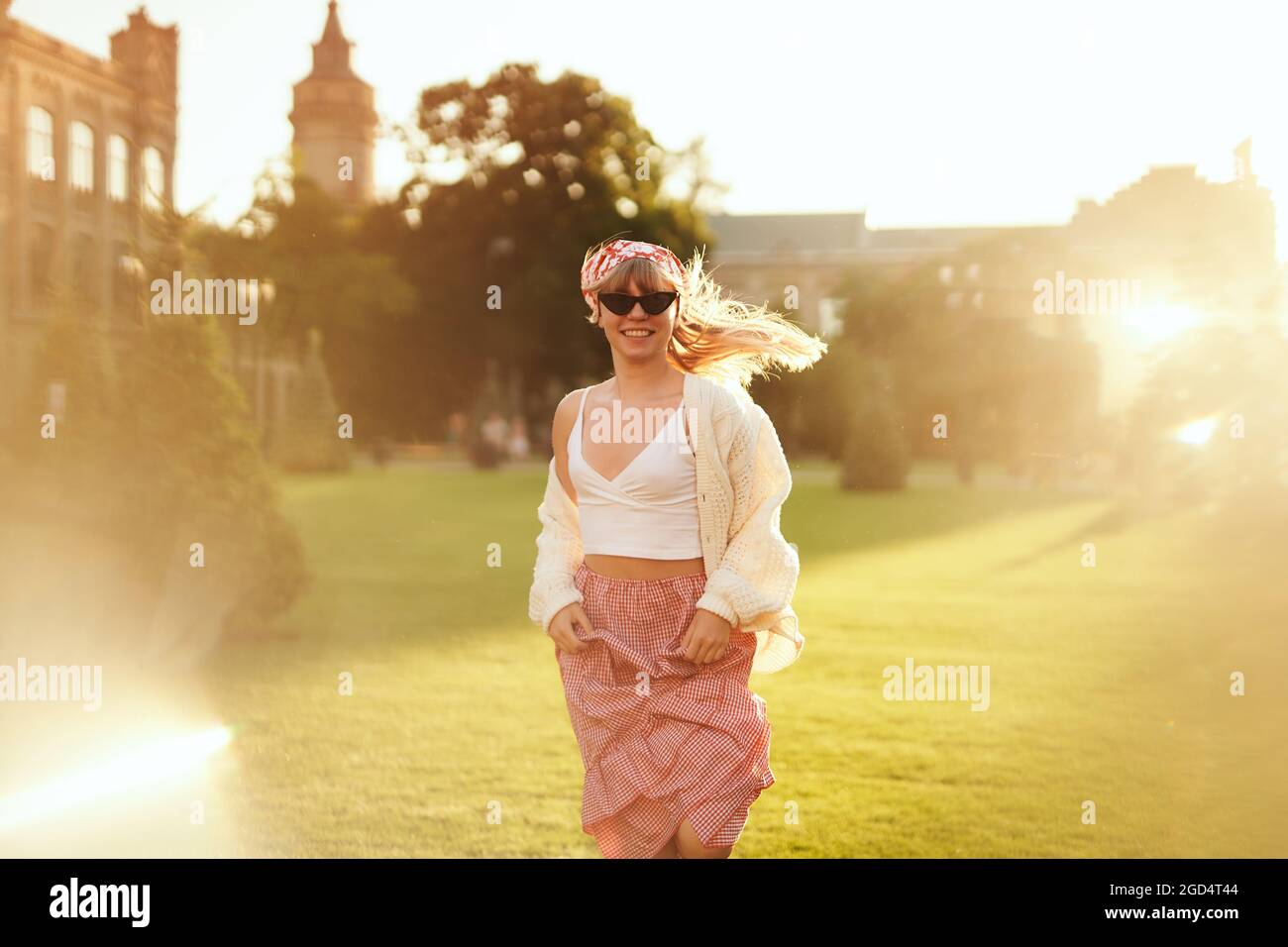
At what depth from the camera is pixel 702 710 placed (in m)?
3.59

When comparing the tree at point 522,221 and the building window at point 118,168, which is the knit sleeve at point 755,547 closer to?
the building window at point 118,168

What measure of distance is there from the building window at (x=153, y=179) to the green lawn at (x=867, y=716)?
3311 mm

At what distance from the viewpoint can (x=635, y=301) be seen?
3539 mm

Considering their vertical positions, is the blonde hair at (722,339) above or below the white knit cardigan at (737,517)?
above

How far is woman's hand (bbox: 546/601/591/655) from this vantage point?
11.8ft

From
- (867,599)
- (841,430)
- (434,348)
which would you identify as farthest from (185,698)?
(434,348)

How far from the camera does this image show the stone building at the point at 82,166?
27.8 feet

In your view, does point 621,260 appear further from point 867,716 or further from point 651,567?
point 867,716

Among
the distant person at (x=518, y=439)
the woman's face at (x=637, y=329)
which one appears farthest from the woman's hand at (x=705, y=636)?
the distant person at (x=518, y=439)

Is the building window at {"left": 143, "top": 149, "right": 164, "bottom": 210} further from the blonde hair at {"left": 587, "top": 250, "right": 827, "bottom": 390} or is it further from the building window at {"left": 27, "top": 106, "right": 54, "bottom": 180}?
the blonde hair at {"left": 587, "top": 250, "right": 827, "bottom": 390}

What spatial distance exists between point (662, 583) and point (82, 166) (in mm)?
6445

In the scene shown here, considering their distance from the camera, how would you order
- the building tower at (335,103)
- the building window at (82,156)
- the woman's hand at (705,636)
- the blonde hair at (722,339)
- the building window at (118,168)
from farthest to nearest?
the building tower at (335,103) → the building window at (118,168) → the building window at (82,156) → the blonde hair at (722,339) → the woman's hand at (705,636)

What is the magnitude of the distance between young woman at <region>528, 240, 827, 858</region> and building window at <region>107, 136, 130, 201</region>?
20.9ft
